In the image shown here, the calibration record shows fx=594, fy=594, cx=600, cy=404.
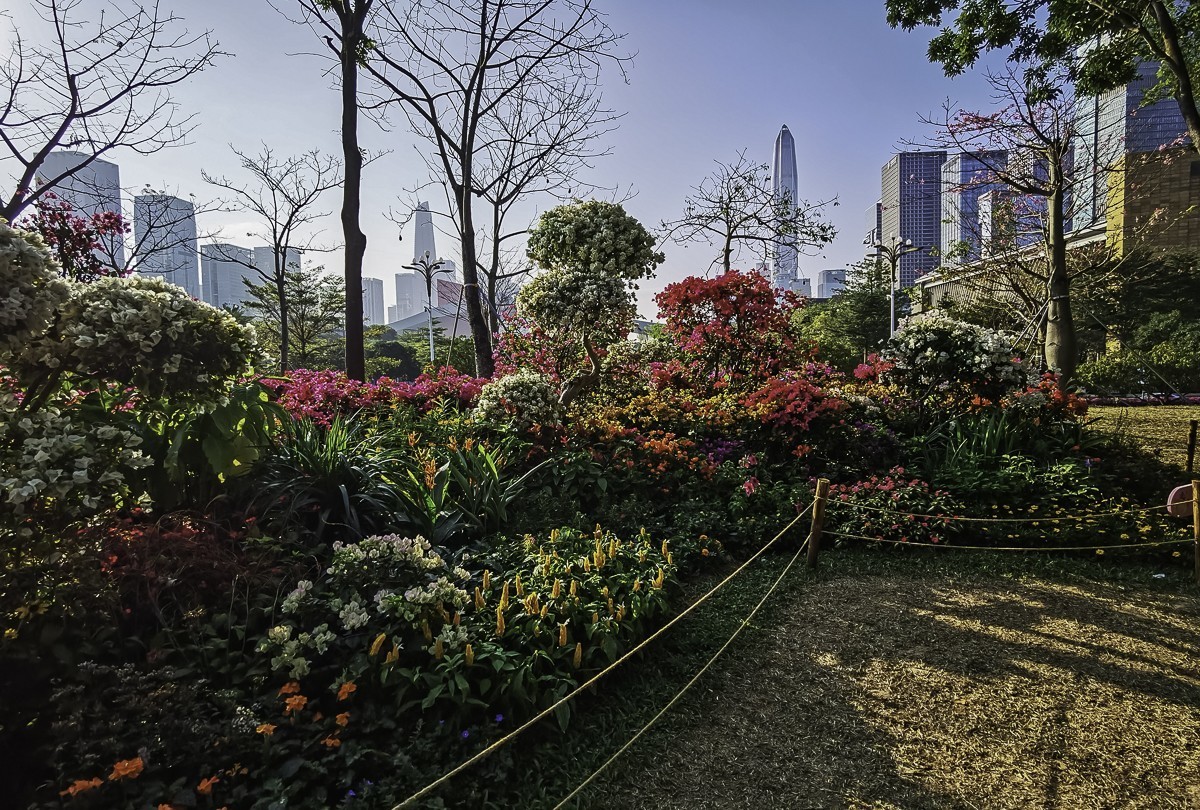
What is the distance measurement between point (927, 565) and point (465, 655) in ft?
11.6

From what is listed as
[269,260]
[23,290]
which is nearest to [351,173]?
[23,290]

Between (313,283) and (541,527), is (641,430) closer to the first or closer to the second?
(541,527)

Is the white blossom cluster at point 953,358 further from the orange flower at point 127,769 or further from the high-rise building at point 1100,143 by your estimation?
the orange flower at point 127,769

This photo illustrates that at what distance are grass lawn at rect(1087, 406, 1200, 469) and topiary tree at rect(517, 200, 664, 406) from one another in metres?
5.28

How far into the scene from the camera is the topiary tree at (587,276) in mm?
6445

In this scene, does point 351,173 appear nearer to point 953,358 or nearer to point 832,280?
point 953,358

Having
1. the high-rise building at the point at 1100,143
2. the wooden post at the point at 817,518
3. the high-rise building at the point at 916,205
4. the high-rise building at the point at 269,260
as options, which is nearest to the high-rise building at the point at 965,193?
the high-rise building at the point at 916,205

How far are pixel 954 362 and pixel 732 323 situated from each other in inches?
105

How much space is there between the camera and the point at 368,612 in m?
2.50

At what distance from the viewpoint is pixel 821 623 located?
346cm

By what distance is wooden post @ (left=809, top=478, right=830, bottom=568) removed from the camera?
411 cm

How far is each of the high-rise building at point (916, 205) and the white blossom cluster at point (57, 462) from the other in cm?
1068

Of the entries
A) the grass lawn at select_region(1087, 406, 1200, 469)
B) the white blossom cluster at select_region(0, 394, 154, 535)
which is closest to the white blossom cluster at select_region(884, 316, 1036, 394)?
the grass lawn at select_region(1087, 406, 1200, 469)

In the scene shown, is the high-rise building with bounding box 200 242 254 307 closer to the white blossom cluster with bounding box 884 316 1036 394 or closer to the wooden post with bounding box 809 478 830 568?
the white blossom cluster with bounding box 884 316 1036 394
